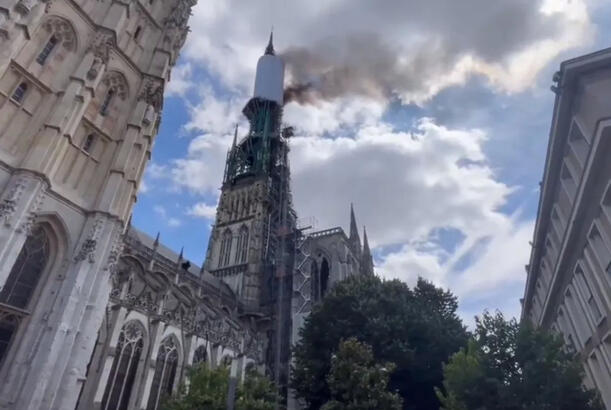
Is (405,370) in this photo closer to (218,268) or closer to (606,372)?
(606,372)

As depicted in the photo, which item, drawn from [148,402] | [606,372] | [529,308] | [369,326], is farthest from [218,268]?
[606,372]

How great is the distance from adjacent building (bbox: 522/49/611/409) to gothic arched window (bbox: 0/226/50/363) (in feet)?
65.4

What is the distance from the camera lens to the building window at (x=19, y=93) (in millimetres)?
15799

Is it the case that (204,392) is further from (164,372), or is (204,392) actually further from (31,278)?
(164,372)

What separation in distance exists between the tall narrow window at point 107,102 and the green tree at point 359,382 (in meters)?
15.9

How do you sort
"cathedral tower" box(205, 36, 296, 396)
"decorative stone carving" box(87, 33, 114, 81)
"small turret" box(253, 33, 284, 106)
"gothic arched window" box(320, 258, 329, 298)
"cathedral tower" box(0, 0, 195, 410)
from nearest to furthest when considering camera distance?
"cathedral tower" box(0, 0, 195, 410) → "decorative stone carving" box(87, 33, 114, 81) → "cathedral tower" box(205, 36, 296, 396) → "gothic arched window" box(320, 258, 329, 298) → "small turret" box(253, 33, 284, 106)

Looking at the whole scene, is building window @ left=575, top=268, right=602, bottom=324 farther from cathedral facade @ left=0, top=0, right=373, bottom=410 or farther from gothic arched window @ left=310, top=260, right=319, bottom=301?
gothic arched window @ left=310, top=260, right=319, bottom=301

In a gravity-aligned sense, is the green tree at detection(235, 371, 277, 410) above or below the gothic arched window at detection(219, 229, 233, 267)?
below

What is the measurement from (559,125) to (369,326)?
14.1 meters

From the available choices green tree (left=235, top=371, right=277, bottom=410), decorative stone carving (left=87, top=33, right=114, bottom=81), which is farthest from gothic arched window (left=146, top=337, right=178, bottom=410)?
decorative stone carving (left=87, top=33, right=114, bottom=81)

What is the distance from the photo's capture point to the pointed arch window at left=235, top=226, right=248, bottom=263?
51.0 metres

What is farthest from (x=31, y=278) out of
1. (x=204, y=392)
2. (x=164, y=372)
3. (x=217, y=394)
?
(x=164, y=372)

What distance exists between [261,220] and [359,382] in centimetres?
3655

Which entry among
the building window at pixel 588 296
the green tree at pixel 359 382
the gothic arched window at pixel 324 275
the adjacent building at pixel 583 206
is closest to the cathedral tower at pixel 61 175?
the green tree at pixel 359 382
